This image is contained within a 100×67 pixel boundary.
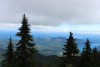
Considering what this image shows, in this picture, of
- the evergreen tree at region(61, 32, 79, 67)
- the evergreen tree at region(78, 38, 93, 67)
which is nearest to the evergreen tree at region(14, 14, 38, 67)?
the evergreen tree at region(61, 32, 79, 67)

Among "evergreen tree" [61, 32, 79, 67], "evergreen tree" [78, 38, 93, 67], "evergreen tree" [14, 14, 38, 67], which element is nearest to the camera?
"evergreen tree" [14, 14, 38, 67]

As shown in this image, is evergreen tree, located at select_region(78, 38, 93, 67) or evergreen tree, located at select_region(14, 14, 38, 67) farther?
evergreen tree, located at select_region(78, 38, 93, 67)

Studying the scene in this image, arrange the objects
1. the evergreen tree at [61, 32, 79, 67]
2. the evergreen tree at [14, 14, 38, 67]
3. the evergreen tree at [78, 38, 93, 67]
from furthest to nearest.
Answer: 1. the evergreen tree at [78, 38, 93, 67]
2. the evergreen tree at [61, 32, 79, 67]
3. the evergreen tree at [14, 14, 38, 67]

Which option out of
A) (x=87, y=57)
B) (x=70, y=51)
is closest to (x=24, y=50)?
(x=70, y=51)

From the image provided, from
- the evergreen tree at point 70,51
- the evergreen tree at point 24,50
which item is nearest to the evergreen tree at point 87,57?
the evergreen tree at point 70,51

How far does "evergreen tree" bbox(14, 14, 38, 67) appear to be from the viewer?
10.7 m

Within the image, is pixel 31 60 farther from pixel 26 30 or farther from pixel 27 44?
pixel 26 30

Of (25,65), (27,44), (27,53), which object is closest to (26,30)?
(27,44)

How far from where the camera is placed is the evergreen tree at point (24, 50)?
1073 centimetres

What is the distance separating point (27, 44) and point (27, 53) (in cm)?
150

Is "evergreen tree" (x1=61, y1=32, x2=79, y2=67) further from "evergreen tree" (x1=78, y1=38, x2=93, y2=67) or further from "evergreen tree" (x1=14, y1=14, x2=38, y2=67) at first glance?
"evergreen tree" (x1=14, y1=14, x2=38, y2=67)

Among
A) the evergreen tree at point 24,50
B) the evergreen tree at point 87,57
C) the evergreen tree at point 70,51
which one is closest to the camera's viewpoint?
the evergreen tree at point 24,50

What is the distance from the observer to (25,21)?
37.5ft

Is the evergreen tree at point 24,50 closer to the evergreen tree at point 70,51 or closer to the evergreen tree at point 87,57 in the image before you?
the evergreen tree at point 70,51
